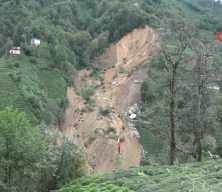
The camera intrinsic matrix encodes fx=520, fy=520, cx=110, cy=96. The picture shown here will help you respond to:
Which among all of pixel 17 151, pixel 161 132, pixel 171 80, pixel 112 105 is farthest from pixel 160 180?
pixel 112 105

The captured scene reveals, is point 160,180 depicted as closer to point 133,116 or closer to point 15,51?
point 133,116

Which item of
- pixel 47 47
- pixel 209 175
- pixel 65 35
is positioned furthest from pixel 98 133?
pixel 209 175

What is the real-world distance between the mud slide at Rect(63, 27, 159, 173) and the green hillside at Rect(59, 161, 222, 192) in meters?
14.3

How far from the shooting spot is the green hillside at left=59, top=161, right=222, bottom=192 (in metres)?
16.7

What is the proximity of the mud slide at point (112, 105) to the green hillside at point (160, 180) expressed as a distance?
14.3 meters

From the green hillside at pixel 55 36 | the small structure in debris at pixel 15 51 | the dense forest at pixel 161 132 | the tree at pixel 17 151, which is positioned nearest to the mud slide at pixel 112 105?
the green hillside at pixel 55 36

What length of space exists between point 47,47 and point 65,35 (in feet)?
27.5

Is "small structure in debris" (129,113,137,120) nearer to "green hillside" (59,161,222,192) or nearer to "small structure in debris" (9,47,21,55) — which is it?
"small structure in debris" (9,47,21,55)

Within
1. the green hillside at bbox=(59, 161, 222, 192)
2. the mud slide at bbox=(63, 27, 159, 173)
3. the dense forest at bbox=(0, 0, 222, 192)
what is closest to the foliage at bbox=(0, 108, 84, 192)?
the dense forest at bbox=(0, 0, 222, 192)

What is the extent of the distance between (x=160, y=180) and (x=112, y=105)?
4632 cm

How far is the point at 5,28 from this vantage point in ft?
251

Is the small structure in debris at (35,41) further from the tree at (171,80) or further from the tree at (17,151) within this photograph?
the tree at (17,151)

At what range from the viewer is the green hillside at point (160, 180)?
16.7m

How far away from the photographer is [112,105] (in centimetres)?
6569
